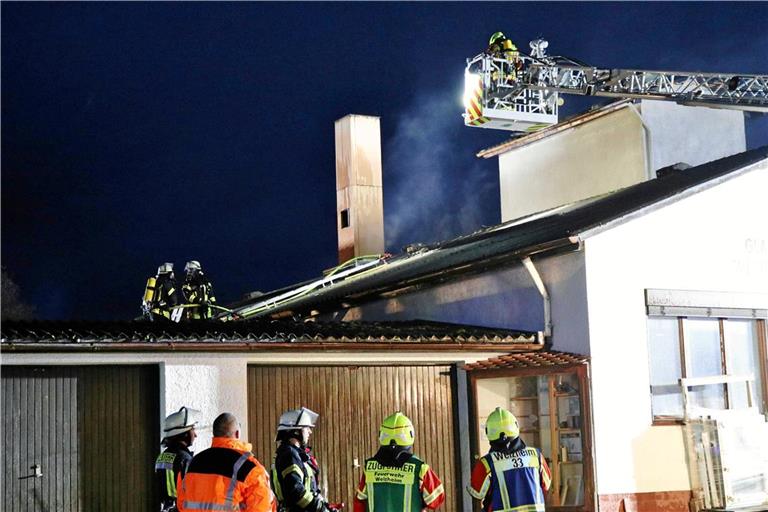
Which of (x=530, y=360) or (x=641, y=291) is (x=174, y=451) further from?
(x=641, y=291)

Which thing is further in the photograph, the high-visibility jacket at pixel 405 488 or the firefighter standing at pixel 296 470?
the firefighter standing at pixel 296 470

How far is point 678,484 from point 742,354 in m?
2.14

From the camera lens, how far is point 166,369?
476 inches

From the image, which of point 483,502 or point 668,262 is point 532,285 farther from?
point 483,502

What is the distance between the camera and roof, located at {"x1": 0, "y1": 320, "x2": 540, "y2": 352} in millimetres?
11258

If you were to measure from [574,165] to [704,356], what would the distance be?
840 cm

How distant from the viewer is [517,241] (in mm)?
15938

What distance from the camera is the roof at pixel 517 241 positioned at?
14.2 meters

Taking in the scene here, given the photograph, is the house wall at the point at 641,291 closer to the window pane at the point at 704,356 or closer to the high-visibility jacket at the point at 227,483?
the window pane at the point at 704,356

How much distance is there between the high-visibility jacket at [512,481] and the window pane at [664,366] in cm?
548

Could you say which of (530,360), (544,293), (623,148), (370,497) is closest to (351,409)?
(530,360)

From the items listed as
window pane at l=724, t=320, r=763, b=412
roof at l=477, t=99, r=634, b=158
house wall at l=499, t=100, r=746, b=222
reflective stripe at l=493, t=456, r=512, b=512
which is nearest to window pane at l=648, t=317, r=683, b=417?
window pane at l=724, t=320, r=763, b=412

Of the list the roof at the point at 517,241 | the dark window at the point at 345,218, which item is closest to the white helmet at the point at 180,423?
the roof at the point at 517,241

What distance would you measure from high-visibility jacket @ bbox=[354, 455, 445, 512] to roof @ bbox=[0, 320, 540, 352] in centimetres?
392
